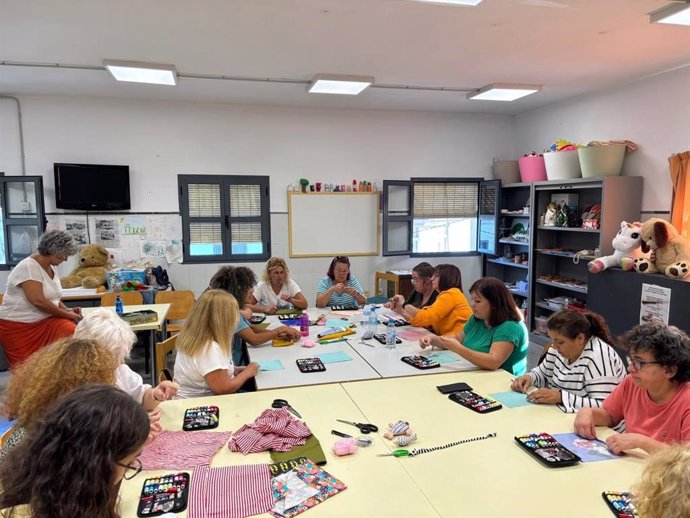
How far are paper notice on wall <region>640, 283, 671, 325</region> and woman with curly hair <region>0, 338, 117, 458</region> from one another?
4.17 m

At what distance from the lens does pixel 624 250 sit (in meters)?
4.39

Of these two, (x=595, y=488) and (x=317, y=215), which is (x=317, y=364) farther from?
(x=317, y=215)

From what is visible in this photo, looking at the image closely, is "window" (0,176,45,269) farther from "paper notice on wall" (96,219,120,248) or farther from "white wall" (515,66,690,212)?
"white wall" (515,66,690,212)

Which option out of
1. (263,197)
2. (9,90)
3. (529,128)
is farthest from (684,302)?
(9,90)

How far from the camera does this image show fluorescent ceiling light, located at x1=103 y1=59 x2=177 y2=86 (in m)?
4.00

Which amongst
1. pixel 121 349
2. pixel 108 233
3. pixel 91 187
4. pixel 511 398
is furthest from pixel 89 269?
pixel 511 398

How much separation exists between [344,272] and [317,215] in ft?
5.37

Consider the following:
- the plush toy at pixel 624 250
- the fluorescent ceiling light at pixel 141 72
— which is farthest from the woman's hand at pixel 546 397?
the fluorescent ceiling light at pixel 141 72

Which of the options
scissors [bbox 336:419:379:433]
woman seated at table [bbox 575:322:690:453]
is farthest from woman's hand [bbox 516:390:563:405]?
scissors [bbox 336:419:379:433]

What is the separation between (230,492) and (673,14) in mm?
3702

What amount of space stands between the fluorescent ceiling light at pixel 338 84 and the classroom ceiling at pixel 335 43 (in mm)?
96

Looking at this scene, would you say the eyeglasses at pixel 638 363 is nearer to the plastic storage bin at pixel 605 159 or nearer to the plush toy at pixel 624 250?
the plush toy at pixel 624 250

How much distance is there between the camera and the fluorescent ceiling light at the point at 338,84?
4518 mm

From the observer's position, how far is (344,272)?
190 inches
